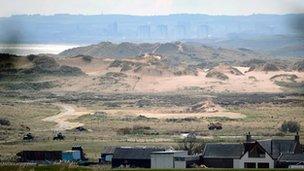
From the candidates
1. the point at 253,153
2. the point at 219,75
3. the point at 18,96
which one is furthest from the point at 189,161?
the point at 219,75

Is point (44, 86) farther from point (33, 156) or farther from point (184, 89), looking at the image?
point (33, 156)

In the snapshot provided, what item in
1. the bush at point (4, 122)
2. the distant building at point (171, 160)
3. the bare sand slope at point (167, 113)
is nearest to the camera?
the distant building at point (171, 160)

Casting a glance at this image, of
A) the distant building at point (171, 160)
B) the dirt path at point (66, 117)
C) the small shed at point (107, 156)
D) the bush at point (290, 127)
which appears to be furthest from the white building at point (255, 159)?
the dirt path at point (66, 117)

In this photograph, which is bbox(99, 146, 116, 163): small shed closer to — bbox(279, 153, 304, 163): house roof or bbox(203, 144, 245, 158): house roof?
bbox(203, 144, 245, 158): house roof

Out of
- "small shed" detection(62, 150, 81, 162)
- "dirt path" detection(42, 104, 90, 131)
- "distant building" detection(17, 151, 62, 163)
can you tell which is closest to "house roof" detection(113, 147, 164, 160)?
"small shed" detection(62, 150, 81, 162)

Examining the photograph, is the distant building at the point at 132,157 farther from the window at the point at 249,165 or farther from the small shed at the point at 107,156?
the window at the point at 249,165

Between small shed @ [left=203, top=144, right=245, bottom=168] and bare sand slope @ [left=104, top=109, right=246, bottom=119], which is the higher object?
bare sand slope @ [left=104, top=109, right=246, bottom=119]

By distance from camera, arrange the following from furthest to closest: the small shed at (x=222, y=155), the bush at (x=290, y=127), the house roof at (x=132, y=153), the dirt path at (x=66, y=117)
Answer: the dirt path at (x=66, y=117), the bush at (x=290, y=127), the house roof at (x=132, y=153), the small shed at (x=222, y=155)
